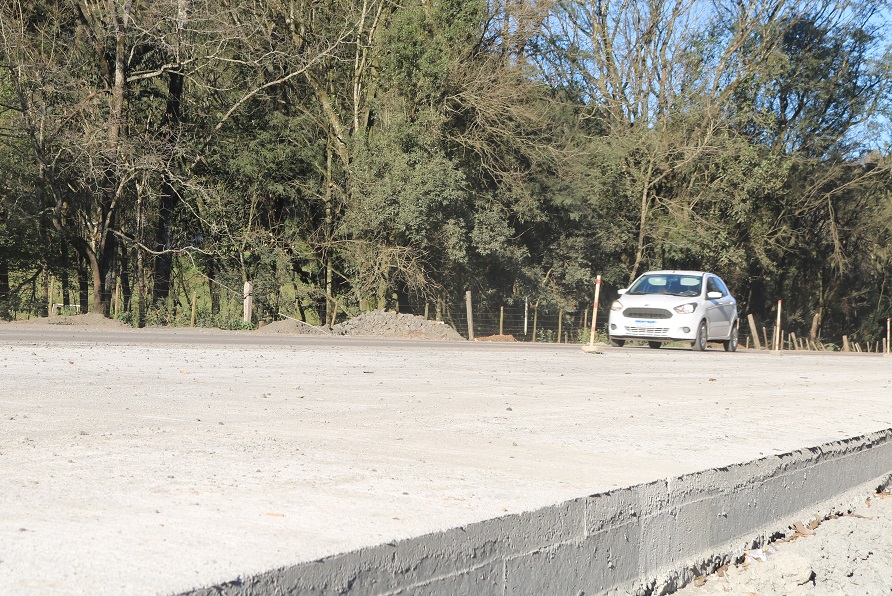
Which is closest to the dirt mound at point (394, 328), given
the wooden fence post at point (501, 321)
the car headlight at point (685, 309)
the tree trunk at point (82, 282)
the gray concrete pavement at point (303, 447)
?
the wooden fence post at point (501, 321)

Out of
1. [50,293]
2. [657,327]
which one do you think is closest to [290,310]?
[50,293]

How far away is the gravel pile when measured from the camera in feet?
16.8

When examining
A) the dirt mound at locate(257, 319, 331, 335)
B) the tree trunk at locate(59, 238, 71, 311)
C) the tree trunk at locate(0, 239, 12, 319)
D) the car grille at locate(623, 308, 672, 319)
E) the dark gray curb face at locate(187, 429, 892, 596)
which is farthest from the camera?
the tree trunk at locate(59, 238, 71, 311)

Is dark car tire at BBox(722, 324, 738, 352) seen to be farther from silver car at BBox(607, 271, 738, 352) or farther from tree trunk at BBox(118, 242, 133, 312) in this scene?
tree trunk at BBox(118, 242, 133, 312)

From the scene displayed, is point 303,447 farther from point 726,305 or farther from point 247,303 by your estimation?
point 247,303

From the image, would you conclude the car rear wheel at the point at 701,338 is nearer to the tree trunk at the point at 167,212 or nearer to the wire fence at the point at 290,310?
the wire fence at the point at 290,310

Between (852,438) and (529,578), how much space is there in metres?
4.44

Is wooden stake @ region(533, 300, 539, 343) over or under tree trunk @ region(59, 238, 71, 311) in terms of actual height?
under

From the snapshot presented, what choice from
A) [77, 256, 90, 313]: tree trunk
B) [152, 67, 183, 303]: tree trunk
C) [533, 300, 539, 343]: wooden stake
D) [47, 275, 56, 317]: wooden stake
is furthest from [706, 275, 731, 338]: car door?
[77, 256, 90, 313]: tree trunk

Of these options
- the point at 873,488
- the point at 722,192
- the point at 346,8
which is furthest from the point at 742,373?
the point at 722,192

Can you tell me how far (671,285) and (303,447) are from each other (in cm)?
1988

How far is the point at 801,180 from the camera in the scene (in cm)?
4769

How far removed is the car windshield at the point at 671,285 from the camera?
24.6 meters

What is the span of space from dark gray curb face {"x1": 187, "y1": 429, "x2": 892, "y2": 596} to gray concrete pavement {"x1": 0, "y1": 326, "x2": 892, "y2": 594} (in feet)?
0.32
